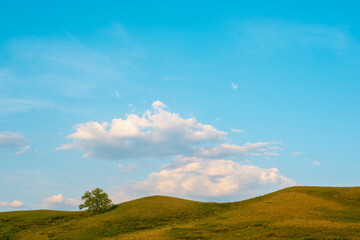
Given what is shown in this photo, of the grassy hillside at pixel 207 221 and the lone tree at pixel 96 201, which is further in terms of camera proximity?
the lone tree at pixel 96 201

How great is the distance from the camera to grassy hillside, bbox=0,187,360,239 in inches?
1517

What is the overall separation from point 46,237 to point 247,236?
114 feet

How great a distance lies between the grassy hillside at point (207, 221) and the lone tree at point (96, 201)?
2.56m

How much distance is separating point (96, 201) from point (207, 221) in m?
32.0

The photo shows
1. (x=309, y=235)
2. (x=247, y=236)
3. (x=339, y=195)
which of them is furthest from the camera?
(x=339, y=195)

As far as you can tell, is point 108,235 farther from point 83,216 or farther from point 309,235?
point 309,235

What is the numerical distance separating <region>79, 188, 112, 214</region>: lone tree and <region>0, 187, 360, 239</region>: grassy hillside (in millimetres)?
2557

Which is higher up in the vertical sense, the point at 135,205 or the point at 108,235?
the point at 135,205

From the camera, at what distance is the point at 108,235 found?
162 feet

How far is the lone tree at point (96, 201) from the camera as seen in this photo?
7212 cm

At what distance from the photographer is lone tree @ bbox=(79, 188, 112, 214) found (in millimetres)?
72125

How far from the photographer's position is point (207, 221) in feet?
174

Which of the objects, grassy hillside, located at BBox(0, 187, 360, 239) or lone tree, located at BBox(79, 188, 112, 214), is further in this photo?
lone tree, located at BBox(79, 188, 112, 214)

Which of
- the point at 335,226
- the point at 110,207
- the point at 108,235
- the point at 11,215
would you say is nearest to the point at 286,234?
the point at 335,226
